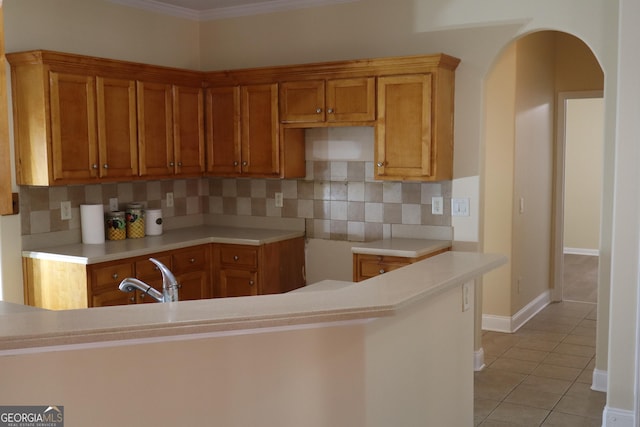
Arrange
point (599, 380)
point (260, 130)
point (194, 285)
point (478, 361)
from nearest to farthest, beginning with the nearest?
point (599, 380) → point (478, 361) → point (194, 285) → point (260, 130)

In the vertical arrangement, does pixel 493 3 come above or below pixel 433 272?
above

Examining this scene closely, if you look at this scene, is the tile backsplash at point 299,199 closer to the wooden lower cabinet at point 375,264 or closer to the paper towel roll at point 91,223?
the paper towel roll at point 91,223

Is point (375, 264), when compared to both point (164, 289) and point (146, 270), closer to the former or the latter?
point (146, 270)

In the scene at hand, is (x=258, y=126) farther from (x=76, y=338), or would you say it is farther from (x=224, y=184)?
(x=76, y=338)

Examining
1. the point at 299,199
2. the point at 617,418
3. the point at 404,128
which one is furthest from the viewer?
the point at 299,199

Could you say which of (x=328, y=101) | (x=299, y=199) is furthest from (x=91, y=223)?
(x=328, y=101)

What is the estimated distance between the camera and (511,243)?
577 cm

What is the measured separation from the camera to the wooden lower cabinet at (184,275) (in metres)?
4.20

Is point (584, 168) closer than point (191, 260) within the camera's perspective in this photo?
No

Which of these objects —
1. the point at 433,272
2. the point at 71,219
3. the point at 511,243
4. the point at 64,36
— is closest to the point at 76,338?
the point at 433,272

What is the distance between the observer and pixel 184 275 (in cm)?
486

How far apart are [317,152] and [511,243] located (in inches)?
73.4

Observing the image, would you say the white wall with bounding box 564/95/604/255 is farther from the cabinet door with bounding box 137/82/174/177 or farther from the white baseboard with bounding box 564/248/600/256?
the cabinet door with bounding box 137/82/174/177

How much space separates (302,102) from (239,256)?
1220 mm
